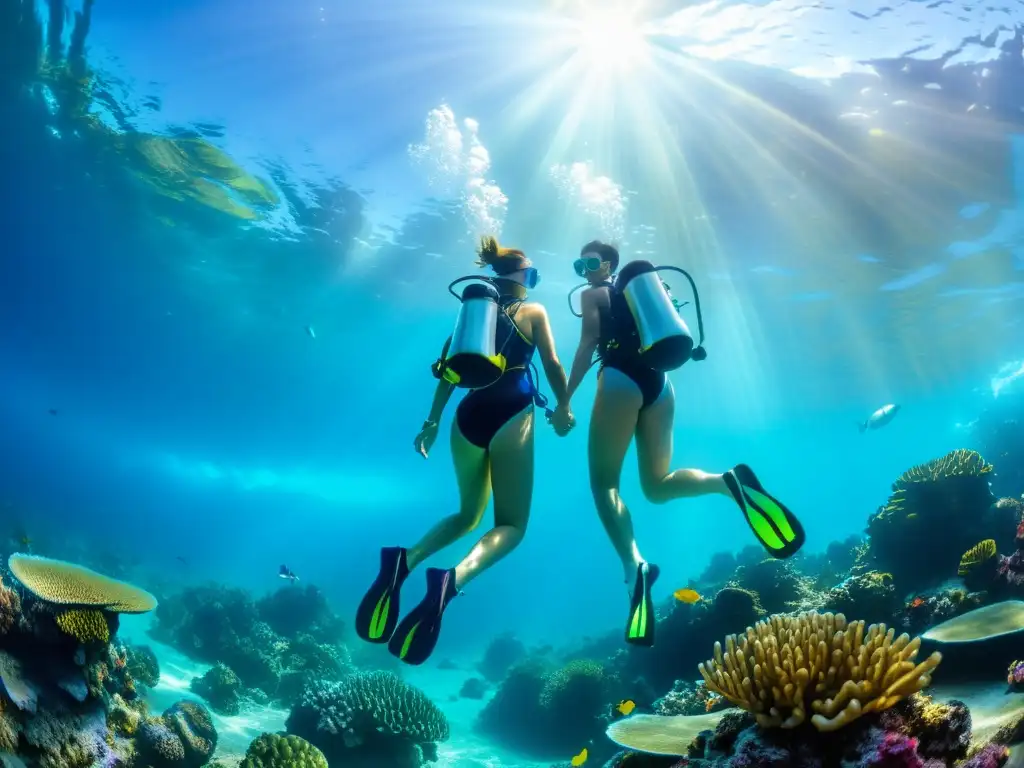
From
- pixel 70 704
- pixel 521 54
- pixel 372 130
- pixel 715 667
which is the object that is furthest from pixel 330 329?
pixel 715 667

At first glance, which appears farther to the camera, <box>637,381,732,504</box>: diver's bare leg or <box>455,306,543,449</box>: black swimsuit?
<box>637,381,732,504</box>: diver's bare leg

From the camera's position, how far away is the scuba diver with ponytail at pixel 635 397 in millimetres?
4457

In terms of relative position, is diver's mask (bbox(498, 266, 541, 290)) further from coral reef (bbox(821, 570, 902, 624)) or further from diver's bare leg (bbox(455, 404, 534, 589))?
coral reef (bbox(821, 570, 902, 624))

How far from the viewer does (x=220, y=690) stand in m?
10.8

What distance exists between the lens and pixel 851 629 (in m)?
2.76

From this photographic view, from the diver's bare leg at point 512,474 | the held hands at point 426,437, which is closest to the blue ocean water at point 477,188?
the held hands at point 426,437

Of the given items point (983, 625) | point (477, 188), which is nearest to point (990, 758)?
point (983, 625)

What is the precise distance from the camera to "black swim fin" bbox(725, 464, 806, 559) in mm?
3771

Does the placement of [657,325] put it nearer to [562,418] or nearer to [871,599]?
[562,418]

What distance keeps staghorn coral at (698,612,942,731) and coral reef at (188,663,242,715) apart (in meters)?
11.4

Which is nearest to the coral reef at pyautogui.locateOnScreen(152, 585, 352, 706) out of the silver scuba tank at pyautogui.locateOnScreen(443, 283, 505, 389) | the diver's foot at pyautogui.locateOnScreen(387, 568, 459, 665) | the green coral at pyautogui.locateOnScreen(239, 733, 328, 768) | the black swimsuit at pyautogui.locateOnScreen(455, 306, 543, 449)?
the green coral at pyautogui.locateOnScreen(239, 733, 328, 768)

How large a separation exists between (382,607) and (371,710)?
497 centimetres

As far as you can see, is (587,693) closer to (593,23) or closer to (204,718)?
(204,718)

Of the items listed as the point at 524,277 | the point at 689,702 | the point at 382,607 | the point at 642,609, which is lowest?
the point at 689,702
